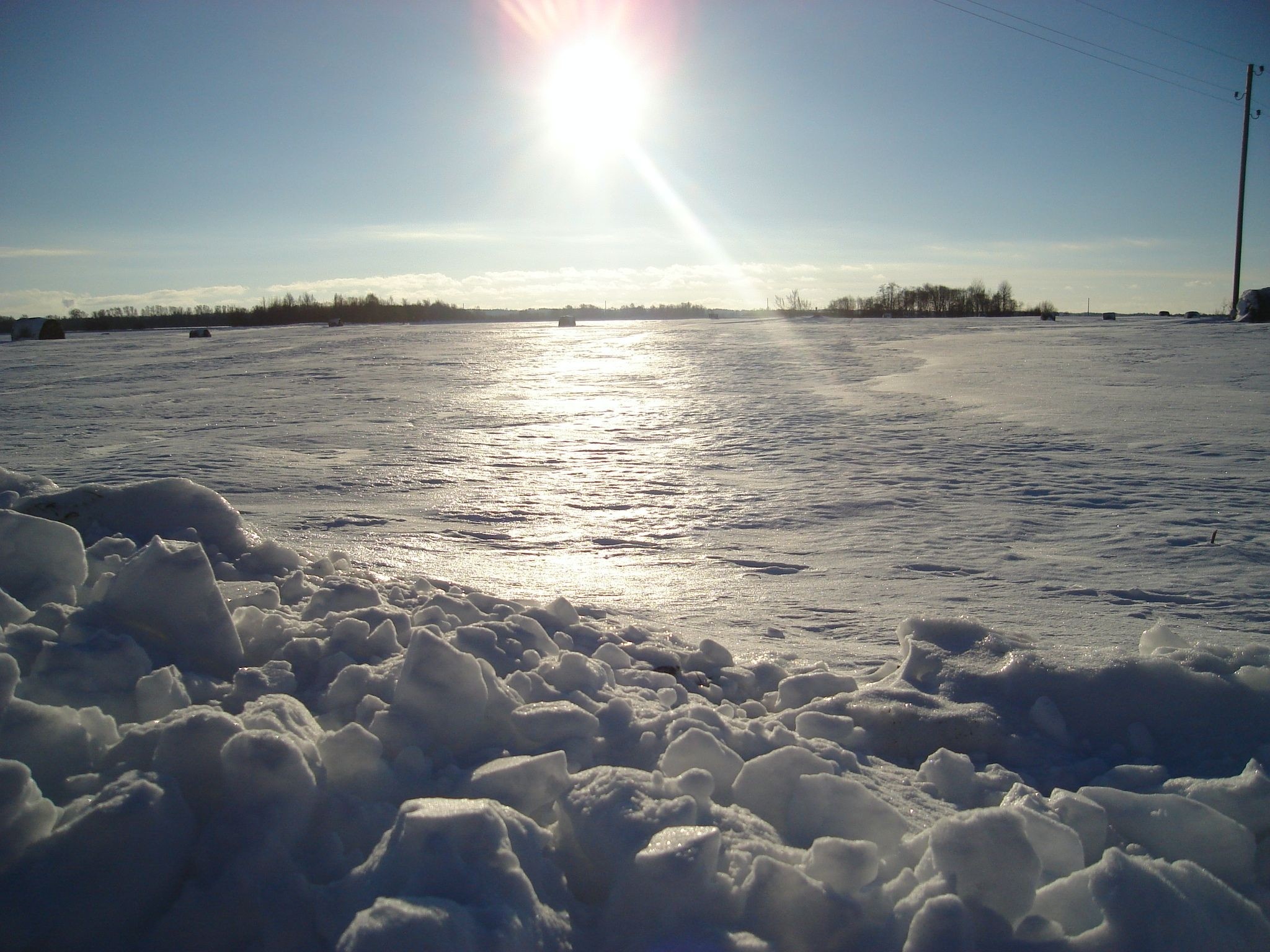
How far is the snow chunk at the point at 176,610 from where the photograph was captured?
2018mm

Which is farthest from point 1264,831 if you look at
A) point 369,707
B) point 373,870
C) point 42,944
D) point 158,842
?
point 42,944

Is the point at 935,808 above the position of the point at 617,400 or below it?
below

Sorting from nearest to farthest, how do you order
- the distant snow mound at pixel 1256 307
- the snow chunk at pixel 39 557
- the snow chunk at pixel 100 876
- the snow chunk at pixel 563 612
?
the snow chunk at pixel 100 876 < the snow chunk at pixel 39 557 < the snow chunk at pixel 563 612 < the distant snow mound at pixel 1256 307

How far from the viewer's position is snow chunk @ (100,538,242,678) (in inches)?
79.4

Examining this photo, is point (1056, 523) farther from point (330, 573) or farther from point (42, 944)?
point (42, 944)

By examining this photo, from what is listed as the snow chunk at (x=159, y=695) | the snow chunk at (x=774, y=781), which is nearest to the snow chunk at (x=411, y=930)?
the snow chunk at (x=774, y=781)

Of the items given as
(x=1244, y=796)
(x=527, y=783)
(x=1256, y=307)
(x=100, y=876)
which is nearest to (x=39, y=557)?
(x=100, y=876)

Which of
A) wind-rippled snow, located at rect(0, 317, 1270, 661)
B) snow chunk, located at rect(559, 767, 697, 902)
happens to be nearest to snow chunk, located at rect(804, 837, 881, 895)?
snow chunk, located at rect(559, 767, 697, 902)

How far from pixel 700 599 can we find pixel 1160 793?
192cm

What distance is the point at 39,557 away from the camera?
7.38ft

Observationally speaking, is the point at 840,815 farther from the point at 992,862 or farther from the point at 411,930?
the point at 411,930

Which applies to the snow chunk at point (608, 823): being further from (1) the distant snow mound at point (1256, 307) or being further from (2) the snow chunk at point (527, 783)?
(1) the distant snow mound at point (1256, 307)

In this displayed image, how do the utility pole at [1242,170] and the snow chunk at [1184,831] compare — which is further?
the utility pole at [1242,170]

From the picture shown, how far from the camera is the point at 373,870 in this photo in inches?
52.7
